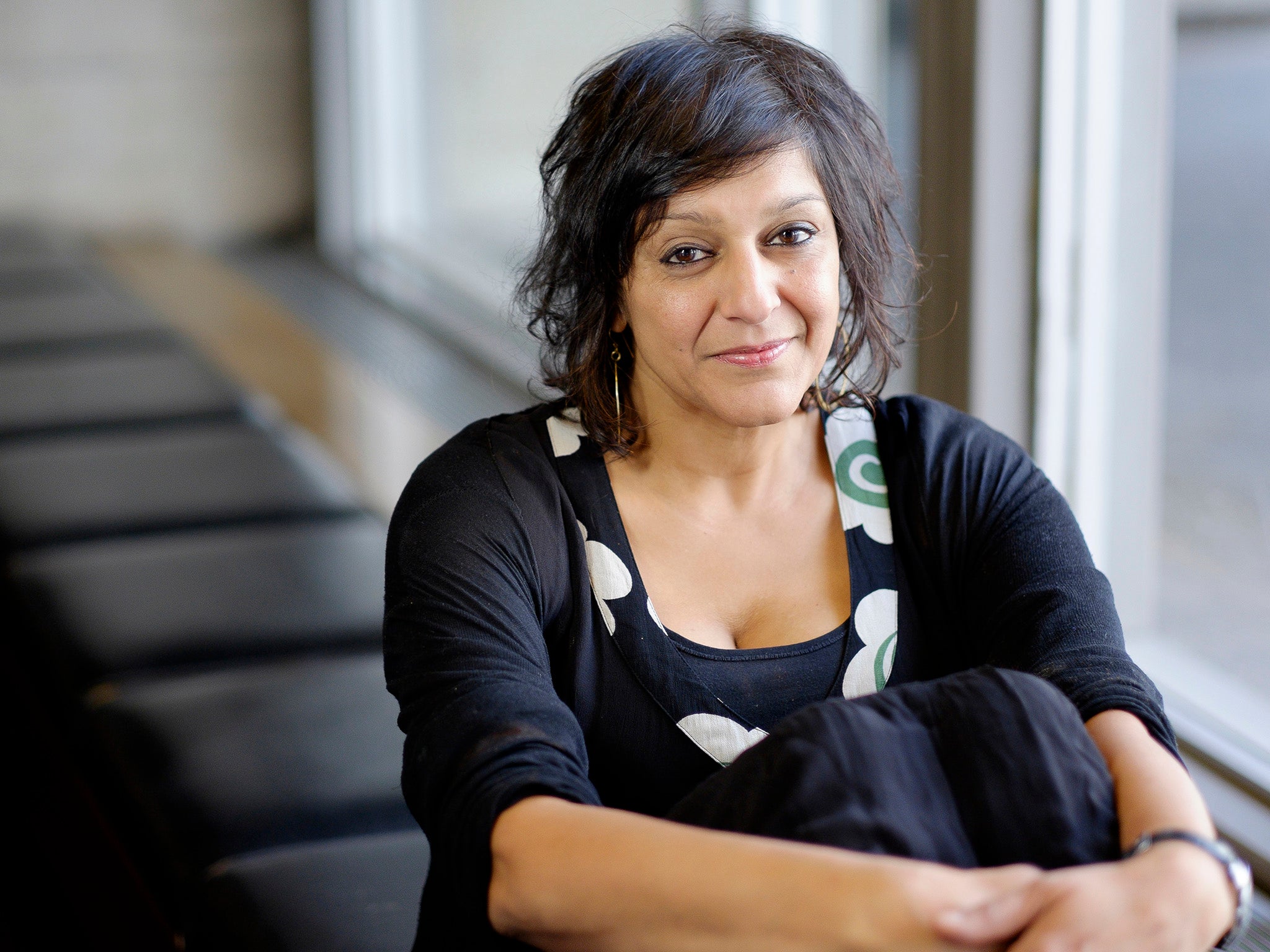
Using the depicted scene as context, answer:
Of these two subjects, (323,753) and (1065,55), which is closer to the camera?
(323,753)

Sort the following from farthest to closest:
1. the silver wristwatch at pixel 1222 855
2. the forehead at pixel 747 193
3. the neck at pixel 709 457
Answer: the neck at pixel 709 457
the forehead at pixel 747 193
the silver wristwatch at pixel 1222 855

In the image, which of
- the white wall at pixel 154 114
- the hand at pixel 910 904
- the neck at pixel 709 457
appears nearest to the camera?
the hand at pixel 910 904

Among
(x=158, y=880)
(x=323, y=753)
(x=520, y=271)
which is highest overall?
(x=520, y=271)

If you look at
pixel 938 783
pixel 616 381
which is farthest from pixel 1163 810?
pixel 616 381

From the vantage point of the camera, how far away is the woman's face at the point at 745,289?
1.26 m

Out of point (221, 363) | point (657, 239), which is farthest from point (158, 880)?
point (221, 363)

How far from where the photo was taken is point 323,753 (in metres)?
1.84

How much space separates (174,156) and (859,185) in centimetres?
501

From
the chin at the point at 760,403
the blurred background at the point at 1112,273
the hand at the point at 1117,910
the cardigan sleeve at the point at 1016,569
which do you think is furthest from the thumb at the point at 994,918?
the blurred background at the point at 1112,273

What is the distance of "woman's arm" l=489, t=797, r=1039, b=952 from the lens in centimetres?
93

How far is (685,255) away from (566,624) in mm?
354

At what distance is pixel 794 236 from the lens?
51.0 inches

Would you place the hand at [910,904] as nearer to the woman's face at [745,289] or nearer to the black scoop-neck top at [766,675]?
the black scoop-neck top at [766,675]

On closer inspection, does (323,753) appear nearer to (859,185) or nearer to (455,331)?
(859,185)
